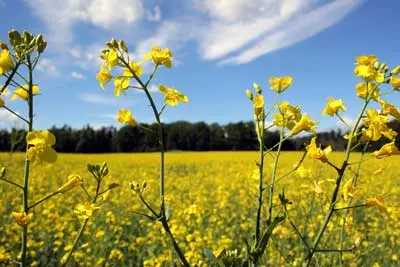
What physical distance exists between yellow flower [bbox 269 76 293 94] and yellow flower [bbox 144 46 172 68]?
1.30 ft

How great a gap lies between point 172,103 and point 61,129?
36.7 metres

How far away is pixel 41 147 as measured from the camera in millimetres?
1299

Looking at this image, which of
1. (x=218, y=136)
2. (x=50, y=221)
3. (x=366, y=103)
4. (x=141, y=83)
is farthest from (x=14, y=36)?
(x=218, y=136)

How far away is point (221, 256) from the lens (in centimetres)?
137

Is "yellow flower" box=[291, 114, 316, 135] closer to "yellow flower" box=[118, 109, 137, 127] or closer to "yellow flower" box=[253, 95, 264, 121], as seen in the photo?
"yellow flower" box=[253, 95, 264, 121]

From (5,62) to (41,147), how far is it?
29 centimetres

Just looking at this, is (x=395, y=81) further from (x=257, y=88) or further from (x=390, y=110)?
(x=257, y=88)

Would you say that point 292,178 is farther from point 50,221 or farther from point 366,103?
point 366,103

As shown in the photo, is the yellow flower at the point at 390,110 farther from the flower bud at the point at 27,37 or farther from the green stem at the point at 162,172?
the flower bud at the point at 27,37

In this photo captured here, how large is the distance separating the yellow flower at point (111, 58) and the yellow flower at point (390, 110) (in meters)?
0.95

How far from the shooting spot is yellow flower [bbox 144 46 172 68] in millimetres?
1556

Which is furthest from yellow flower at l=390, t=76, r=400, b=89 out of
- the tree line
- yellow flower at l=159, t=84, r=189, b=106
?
the tree line

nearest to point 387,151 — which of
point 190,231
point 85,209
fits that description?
point 85,209

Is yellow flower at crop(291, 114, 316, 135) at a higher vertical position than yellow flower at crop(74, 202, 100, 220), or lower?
higher
